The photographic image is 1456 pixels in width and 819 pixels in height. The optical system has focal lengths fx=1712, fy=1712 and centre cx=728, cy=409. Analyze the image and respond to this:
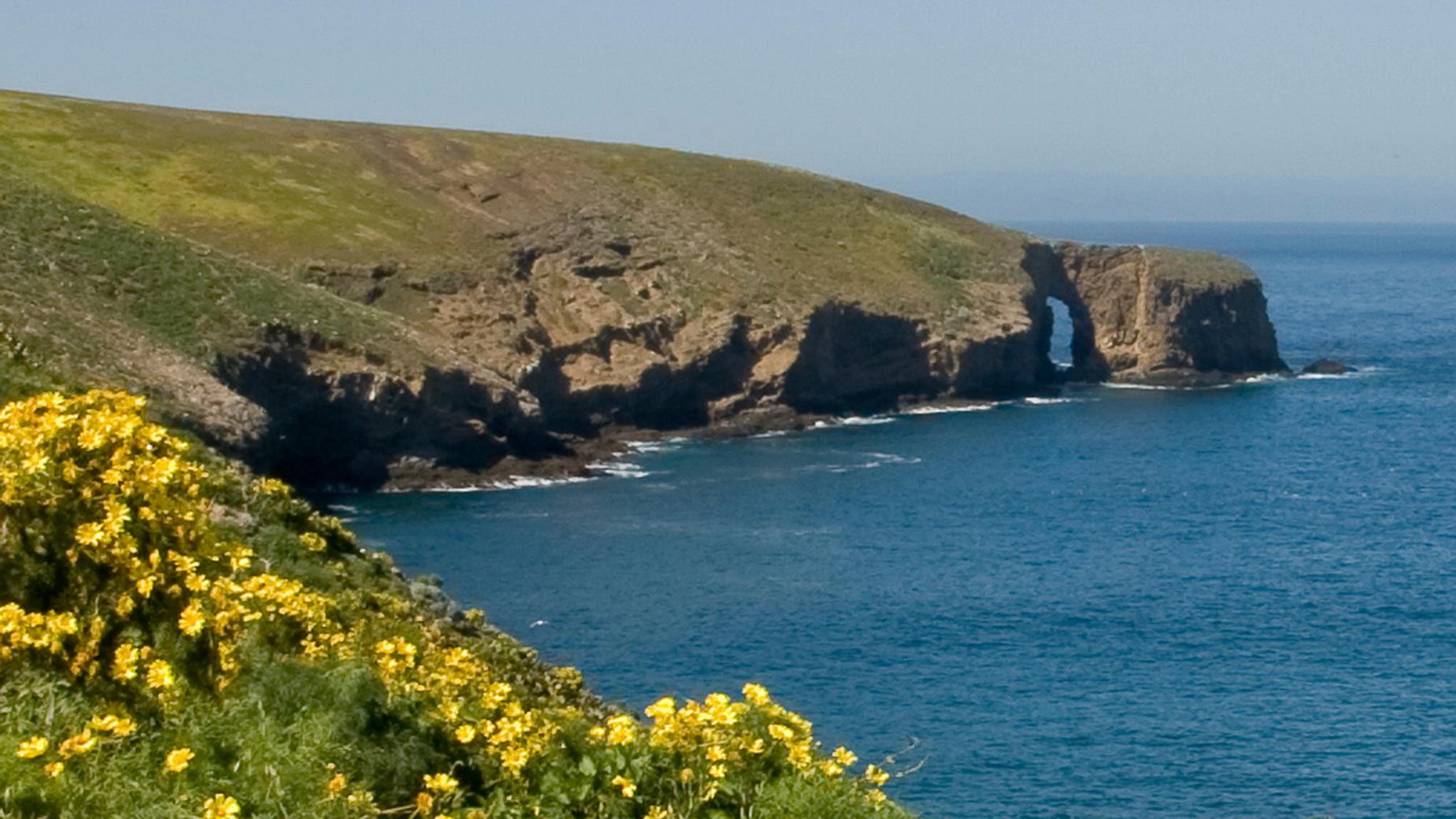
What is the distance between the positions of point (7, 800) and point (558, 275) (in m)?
89.2

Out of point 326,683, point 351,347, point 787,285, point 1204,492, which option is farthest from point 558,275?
point 326,683

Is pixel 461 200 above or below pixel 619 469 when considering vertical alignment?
above

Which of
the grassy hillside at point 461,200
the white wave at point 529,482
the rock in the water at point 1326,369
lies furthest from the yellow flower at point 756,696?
the rock in the water at point 1326,369

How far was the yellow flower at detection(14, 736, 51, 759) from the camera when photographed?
9.29 meters

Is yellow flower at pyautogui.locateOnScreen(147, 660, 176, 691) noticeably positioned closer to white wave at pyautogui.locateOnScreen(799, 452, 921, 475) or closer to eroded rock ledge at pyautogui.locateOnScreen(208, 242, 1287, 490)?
eroded rock ledge at pyautogui.locateOnScreen(208, 242, 1287, 490)

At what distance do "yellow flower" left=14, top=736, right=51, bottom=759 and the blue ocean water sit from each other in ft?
89.2

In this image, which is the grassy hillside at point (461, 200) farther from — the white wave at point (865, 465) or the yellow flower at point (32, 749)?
the yellow flower at point (32, 749)

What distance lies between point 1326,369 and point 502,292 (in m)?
58.2

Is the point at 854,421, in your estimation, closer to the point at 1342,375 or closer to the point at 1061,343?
the point at 1342,375

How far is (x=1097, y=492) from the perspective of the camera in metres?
75.3

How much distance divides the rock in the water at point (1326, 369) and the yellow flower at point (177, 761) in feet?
374

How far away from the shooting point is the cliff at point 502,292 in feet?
235

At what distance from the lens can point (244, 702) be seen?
37.2 ft

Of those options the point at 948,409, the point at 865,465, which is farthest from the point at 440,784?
the point at 948,409
